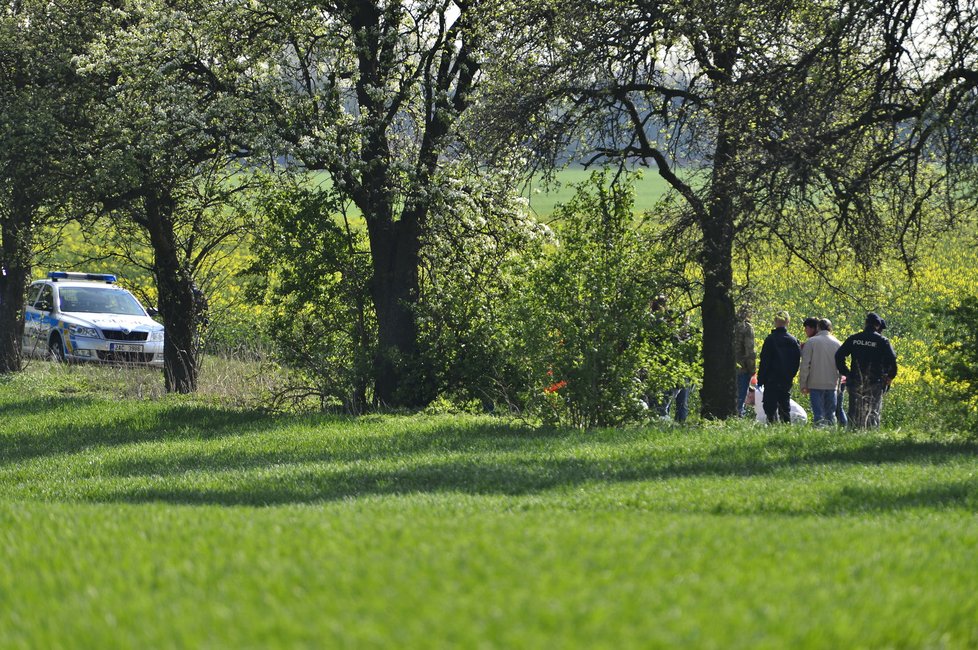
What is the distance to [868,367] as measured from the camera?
1694cm

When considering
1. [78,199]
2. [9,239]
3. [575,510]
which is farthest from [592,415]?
[9,239]

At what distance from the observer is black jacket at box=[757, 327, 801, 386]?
57.9ft

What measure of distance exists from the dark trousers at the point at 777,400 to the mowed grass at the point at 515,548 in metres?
4.25

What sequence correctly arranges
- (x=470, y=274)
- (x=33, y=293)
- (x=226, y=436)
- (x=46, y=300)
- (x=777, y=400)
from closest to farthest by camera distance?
(x=226, y=436) < (x=777, y=400) < (x=470, y=274) < (x=46, y=300) < (x=33, y=293)

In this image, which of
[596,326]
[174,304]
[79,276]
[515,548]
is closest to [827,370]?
[596,326]

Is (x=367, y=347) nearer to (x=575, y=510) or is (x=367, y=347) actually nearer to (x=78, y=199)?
(x=78, y=199)

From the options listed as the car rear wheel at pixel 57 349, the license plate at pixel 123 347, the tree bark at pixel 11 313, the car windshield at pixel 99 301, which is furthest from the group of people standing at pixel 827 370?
the car rear wheel at pixel 57 349

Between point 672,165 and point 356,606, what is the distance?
15384 millimetres

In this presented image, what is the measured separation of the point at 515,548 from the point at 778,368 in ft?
40.0

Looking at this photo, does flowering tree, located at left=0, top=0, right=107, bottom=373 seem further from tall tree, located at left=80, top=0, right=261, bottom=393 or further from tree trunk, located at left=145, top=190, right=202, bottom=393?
tree trunk, located at left=145, top=190, right=202, bottom=393

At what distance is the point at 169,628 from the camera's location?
4746 mm

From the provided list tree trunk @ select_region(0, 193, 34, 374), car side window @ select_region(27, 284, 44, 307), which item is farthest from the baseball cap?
car side window @ select_region(27, 284, 44, 307)

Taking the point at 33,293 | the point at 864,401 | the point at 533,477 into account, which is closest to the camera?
the point at 533,477

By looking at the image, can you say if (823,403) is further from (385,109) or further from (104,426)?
(104,426)
